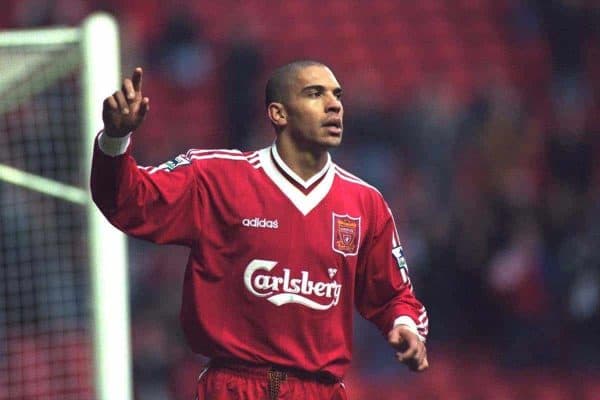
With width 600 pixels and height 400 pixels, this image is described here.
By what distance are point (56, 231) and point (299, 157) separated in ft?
9.42

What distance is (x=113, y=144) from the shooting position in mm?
3658

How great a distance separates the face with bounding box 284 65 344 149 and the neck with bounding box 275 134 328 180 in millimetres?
23

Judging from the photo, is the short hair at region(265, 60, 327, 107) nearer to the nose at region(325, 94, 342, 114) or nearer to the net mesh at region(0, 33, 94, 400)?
the nose at region(325, 94, 342, 114)

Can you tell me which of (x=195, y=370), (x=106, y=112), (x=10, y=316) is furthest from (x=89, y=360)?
(x=106, y=112)

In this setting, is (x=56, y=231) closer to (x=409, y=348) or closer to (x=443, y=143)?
(x=409, y=348)

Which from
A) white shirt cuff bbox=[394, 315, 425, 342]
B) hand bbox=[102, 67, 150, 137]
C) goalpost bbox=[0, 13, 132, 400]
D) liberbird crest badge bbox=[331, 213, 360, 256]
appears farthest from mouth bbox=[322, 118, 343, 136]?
goalpost bbox=[0, 13, 132, 400]

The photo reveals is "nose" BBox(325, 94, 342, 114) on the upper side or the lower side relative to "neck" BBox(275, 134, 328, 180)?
upper

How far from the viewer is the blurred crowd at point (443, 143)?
30.2ft

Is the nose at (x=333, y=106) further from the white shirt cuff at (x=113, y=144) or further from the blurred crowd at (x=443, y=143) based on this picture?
the blurred crowd at (x=443, y=143)

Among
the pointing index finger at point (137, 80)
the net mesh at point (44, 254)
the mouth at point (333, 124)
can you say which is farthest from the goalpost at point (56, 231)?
the pointing index finger at point (137, 80)

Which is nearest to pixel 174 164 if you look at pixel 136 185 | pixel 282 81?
pixel 136 185

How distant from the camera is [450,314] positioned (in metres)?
9.24

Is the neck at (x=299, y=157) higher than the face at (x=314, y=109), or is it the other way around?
the face at (x=314, y=109)

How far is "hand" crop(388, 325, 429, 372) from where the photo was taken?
151 inches
